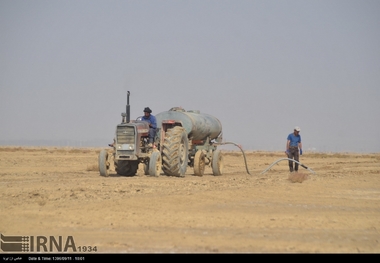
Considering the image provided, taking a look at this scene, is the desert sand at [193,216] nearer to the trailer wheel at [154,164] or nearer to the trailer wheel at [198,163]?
the trailer wheel at [154,164]

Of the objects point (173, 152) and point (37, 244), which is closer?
point (37, 244)

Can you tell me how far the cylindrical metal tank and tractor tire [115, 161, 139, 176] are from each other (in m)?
2.06

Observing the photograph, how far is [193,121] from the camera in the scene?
2353cm

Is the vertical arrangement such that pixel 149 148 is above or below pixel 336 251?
above

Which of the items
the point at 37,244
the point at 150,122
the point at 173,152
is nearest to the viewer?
the point at 37,244

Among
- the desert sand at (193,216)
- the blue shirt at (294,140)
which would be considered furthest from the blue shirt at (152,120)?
the blue shirt at (294,140)

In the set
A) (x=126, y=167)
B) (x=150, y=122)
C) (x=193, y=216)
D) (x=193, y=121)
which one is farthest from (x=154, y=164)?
(x=193, y=216)

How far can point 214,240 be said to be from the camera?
9336 mm

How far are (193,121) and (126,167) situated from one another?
323 centimetres

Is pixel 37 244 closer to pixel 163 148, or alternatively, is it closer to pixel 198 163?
pixel 163 148

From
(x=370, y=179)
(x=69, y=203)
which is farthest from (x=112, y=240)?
(x=370, y=179)
